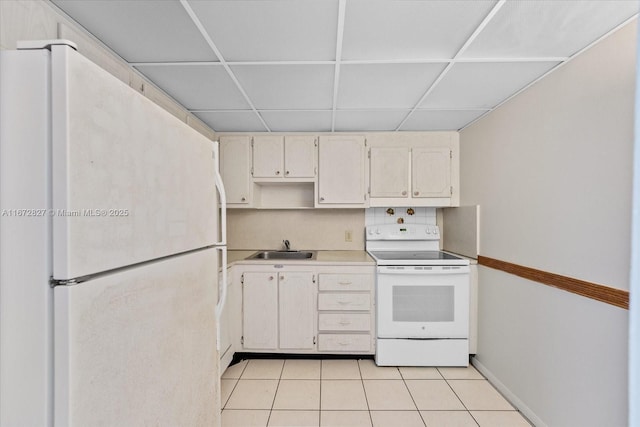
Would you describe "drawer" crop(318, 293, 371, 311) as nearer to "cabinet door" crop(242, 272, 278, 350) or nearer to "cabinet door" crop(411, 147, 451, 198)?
"cabinet door" crop(242, 272, 278, 350)

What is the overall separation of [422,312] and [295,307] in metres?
1.07

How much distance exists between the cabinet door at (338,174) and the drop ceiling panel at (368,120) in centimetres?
18

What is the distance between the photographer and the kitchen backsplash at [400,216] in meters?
3.19

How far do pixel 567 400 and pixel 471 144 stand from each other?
1945mm

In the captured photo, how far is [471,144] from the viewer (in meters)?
2.68

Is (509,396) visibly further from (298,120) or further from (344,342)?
(298,120)

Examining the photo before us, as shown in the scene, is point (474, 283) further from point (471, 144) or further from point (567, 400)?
point (471, 144)

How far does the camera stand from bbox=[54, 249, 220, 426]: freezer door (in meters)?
0.64

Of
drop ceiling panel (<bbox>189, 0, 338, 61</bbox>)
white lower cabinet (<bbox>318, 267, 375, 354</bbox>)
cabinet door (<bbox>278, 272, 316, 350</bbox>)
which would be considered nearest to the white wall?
white lower cabinet (<bbox>318, 267, 375, 354</bbox>)

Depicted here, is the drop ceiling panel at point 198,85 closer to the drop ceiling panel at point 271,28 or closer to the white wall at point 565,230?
the drop ceiling panel at point 271,28

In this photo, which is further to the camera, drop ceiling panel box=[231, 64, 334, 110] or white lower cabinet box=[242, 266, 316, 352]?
white lower cabinet box=[242, 266, 316, 352]

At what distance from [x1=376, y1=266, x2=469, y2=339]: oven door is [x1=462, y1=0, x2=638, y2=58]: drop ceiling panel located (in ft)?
5.28

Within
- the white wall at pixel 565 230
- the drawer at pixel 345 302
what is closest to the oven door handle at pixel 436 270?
the white wall at pixel 565 230

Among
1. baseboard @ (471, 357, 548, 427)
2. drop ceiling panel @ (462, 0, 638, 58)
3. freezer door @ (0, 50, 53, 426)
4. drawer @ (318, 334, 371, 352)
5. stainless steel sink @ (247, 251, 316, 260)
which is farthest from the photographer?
stainless steel sink @ (247, 251, 316, 260)
